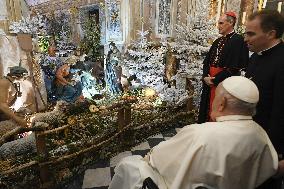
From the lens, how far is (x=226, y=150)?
1740 mm

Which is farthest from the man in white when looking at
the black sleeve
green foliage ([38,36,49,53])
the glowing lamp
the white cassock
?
green foliage ([38,36,49,53])

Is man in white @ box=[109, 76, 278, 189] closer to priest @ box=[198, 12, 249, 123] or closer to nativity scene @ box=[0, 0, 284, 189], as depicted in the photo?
nativity scene @ box=[0, 0, 284, 189]

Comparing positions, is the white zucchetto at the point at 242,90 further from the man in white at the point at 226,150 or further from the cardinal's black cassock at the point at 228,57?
the cardinal's black cassock at the point at 228,57

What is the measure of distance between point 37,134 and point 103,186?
136 cm

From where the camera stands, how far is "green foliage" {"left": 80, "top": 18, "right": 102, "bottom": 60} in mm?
14664

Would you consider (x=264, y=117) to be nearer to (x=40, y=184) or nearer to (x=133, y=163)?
(x=133, y=163)

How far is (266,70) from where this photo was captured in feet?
8.41

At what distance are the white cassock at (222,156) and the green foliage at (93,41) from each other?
1306 cm

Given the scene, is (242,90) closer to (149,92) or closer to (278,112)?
(278,112)

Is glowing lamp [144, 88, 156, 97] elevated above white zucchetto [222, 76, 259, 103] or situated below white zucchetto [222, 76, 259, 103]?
below

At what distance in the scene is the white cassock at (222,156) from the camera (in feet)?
5.76

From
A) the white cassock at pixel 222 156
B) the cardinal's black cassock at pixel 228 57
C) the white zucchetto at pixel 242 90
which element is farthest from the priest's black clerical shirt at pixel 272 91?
the cardinal's black cassock at pixel 228 57

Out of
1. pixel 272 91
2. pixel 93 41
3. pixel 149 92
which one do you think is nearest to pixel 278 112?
pixel 272 91

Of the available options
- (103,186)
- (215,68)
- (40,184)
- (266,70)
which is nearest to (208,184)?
(266,70)
